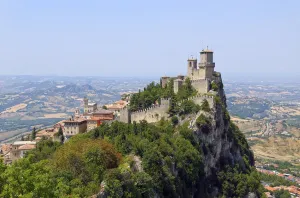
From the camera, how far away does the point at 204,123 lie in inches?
2328

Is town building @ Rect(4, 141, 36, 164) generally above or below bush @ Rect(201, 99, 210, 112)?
below

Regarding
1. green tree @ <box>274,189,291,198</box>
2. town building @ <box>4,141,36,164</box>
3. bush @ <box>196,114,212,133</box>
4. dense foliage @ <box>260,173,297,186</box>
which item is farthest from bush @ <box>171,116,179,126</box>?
dense foliage @ <box>260,173,297,186</box>

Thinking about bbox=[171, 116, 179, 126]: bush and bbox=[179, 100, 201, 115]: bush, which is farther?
bbox=[179, 100, 201, 115]: bush

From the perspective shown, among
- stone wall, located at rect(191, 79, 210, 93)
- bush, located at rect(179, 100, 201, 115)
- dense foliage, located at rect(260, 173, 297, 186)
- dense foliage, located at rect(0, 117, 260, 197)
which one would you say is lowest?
dense foliage, located at rect(260, 173, 297, 186)

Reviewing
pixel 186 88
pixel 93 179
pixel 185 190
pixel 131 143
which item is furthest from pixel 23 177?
pixel 186 88

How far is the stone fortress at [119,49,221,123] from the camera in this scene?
6191cm

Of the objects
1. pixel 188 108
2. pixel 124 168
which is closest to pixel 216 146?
pixel 188 108

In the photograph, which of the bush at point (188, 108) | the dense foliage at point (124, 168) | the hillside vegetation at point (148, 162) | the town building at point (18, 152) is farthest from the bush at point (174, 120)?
the town building at point (18, 152)

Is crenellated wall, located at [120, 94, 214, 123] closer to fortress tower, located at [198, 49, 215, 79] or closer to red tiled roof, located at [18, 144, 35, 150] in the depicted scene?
fortress tower, located at [198, 49, 215, 79]

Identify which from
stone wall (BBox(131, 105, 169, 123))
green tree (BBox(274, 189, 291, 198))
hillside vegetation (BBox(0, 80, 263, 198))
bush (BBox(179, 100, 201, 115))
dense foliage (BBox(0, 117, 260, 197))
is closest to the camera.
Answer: dense foliage (BBox(0, 117, 260, 197))

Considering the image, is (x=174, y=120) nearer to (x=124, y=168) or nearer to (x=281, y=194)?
(x=124, y=168)

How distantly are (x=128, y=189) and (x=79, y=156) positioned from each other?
6.14 metres

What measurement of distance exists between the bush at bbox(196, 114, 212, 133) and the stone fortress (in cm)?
283

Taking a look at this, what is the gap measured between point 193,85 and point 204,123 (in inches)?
377
